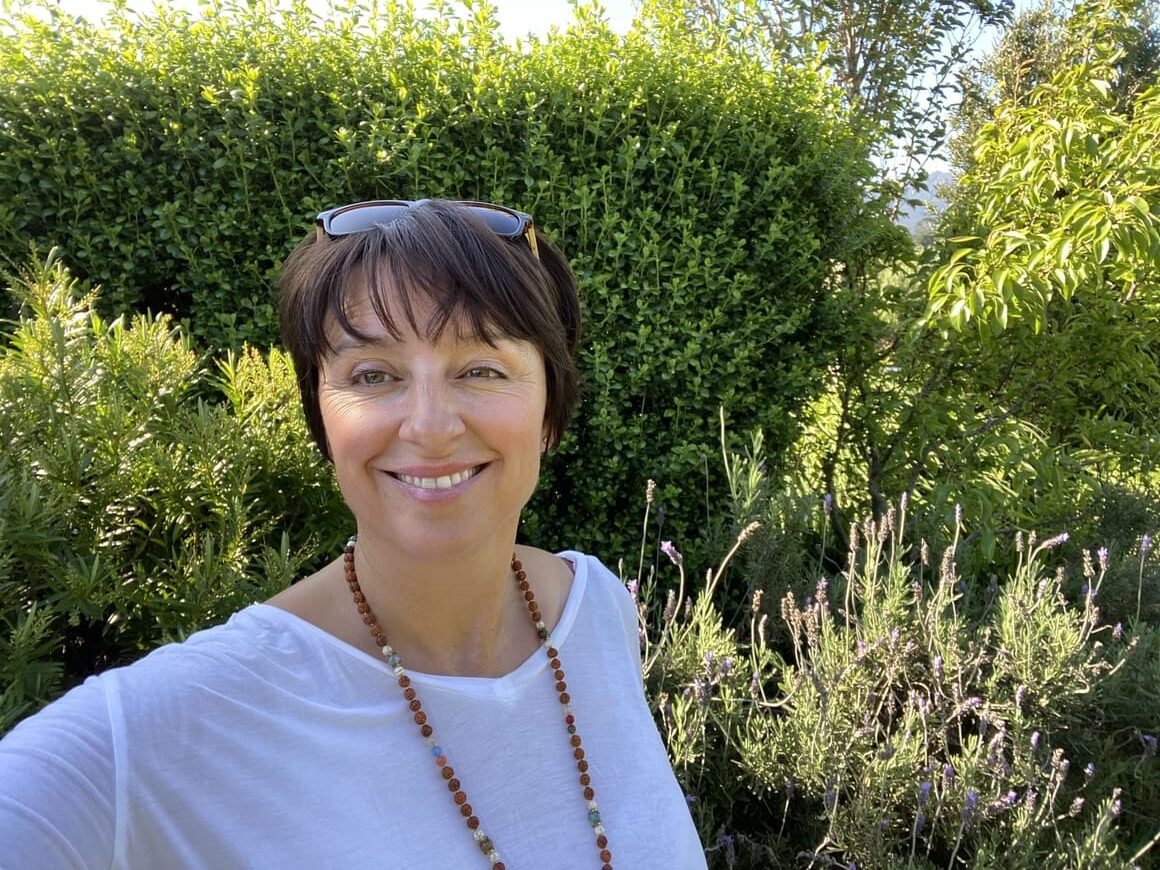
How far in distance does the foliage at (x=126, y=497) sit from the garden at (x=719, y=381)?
1cm

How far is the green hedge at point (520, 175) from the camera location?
11.1ft

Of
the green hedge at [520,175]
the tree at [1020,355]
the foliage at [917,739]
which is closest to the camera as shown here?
the foliage at [917,739]

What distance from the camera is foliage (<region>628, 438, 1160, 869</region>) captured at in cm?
231

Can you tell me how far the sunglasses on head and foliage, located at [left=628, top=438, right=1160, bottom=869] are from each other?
1.21 m

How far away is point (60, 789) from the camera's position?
3.14 feet

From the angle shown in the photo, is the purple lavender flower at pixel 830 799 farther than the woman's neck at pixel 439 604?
Yes

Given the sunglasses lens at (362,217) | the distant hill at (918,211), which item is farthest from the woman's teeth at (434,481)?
the distant hill at (918,211)

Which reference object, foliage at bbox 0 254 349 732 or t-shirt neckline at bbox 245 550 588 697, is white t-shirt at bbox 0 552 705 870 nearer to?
t-shirt neckline at bbox 245 550 588 697

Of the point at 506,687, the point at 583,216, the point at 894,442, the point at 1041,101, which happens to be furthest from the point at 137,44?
the point at 1041,101

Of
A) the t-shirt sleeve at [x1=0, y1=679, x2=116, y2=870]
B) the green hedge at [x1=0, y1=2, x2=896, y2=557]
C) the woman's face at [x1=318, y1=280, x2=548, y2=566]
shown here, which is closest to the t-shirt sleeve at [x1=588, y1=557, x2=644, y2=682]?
the woman's face at [x1=318, y1=280, x2=548, y2=566]

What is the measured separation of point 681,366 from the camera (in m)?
3.68

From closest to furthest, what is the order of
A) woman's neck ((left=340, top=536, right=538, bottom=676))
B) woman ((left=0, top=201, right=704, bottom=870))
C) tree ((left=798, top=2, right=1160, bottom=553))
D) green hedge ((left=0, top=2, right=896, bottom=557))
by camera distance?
woman ((left=0, top=201, right=704, bottom=870)), woman's neck ((left=340, top=536, right=538, bottom=676)), green hedge ((left=0, top=2, right=896, bottom=557)), tree ((left=798, top=2, right=1160, bottom=553))

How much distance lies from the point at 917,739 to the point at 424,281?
6.26ft

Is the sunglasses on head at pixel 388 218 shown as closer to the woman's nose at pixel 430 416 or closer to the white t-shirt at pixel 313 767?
the woman's nose at pixel 430 416
